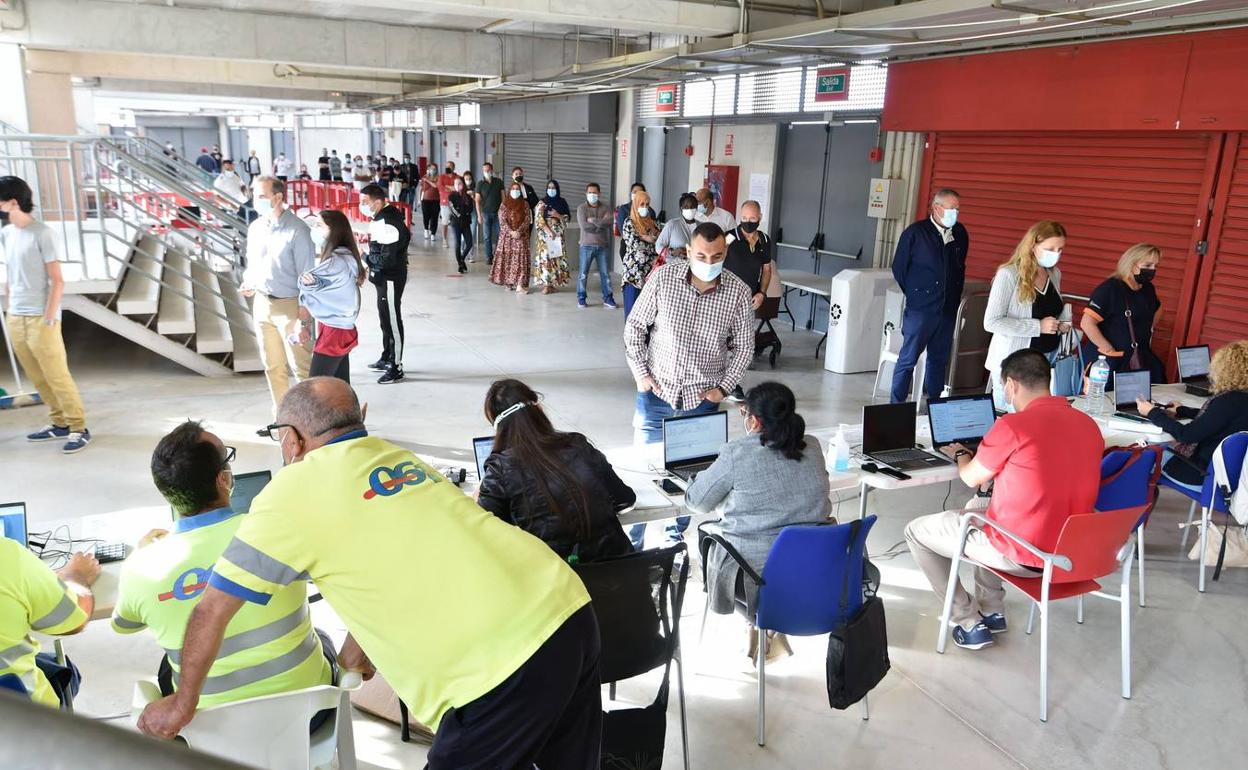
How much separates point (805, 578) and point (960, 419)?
1.85m

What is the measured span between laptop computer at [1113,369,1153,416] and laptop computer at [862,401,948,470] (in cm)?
165

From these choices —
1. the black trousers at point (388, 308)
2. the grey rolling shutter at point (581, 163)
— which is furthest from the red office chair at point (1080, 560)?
the grey rolling shutter at point (581, 163)

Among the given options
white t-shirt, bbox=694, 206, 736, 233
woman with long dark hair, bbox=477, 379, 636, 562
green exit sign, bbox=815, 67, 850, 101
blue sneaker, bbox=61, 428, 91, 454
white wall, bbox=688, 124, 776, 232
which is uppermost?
green exit sign, bbox=815, 67, 850, 101

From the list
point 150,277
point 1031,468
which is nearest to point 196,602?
point 1031,468

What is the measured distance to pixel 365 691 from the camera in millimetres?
3416

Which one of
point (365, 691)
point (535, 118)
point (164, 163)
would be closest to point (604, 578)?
point (365, 691)

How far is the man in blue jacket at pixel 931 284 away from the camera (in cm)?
639

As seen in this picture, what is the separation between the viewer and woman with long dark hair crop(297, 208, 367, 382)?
18.3 ft

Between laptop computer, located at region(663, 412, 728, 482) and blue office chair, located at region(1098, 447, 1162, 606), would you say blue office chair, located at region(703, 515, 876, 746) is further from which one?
blue office chair, located at region(1098, 447, 1162, 606)

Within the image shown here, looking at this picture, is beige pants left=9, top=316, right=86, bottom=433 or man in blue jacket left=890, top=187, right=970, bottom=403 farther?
man in blue jacket left=890, top=187, right=970, bottom=403

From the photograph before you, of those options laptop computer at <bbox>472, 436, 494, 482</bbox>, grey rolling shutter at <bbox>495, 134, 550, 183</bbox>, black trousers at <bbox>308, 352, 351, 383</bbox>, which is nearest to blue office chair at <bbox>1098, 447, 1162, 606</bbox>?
laptop computer at <bbox>472, 436, 494, 482</bbox>

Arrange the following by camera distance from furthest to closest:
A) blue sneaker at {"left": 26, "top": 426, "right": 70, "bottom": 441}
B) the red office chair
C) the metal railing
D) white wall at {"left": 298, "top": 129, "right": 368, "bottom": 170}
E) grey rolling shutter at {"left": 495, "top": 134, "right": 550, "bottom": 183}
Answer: white wall at {"left": 298, "top": 129, "right": 368, "bottom": 170} < grey rolling shutter at {"left": 495, "top": 134, "right": 550, "bottom": 183} < the metal railing < blue sneaker at {"left": 26, "top": 426, "right": 70, "bottom": 441} < the red office chair

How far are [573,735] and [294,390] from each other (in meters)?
1.05

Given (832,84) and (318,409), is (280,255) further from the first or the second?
(832,84)
